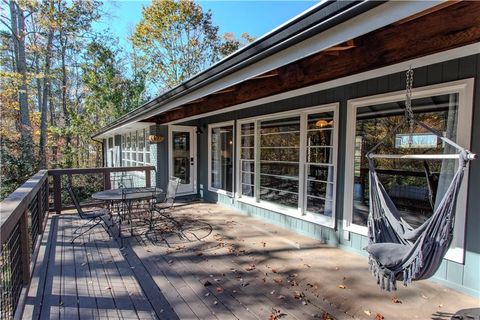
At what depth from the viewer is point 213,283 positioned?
2680 millimetres

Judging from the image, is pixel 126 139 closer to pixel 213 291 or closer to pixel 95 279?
pixel 95 279

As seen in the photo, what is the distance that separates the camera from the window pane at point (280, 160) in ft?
14.8

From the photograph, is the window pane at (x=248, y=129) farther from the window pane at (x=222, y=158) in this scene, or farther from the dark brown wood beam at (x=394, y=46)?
the dark brown wood beam at (x=394, y=46)

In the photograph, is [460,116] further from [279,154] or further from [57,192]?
[57,192]

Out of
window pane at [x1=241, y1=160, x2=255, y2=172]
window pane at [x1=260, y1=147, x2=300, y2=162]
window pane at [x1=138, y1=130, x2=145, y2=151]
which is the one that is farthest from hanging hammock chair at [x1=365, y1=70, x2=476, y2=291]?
window pane at [x1=138, y1=130, x2=145, y2=151]

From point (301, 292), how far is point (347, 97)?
8.44 feet

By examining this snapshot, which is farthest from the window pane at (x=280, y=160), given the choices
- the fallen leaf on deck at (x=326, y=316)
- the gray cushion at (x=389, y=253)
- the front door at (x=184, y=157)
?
the front door at (x=184, y=157)

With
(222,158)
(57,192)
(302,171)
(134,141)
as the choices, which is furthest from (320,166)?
(134,141)

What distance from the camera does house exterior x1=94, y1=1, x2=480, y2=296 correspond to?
1.76 metres

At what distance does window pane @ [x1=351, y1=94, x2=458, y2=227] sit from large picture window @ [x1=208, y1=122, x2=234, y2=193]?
3.14m

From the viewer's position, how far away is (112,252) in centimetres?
350

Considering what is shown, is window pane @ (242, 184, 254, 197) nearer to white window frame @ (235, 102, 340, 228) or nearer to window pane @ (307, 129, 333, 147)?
white window frame @ (235, 102, 340, 228)

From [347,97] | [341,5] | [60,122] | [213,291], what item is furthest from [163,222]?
[60,122]

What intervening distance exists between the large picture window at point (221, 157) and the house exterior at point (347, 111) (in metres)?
0.21
